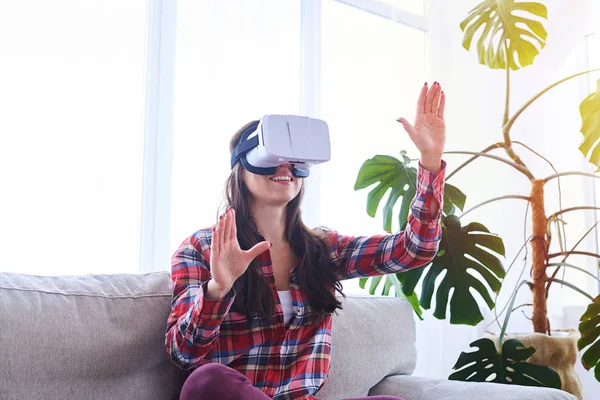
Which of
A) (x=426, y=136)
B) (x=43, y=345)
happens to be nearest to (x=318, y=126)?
(x=426, y=136)

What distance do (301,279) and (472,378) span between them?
2.66ft

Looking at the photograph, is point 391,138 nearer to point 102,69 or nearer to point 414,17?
point 414,17

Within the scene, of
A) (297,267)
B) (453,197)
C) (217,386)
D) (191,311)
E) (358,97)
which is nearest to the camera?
(217,386)

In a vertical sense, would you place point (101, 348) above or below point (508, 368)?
above

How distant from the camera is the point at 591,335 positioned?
81.2 inches

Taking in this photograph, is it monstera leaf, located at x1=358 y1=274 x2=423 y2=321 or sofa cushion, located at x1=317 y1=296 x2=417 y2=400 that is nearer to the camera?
sofa cushion, located at x1=317 y1=296 x2=417 y2=400

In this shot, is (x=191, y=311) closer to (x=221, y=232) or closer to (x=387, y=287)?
(x=221, y=232)

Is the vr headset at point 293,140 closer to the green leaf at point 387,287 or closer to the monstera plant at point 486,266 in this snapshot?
the monstera plant at point 486,266

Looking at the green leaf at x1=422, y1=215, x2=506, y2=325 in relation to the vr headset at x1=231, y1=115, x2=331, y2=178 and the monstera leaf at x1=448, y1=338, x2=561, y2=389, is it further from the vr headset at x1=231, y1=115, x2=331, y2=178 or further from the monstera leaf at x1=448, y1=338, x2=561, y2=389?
the vr headset at x1=231, y1=115, x2=331, y2=178

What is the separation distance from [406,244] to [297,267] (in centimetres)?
28

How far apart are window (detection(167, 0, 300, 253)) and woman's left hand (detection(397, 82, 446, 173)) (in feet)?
3.04

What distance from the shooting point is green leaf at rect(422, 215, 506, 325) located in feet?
6.90

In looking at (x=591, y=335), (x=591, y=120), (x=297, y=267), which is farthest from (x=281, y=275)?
(x=591, y=120)

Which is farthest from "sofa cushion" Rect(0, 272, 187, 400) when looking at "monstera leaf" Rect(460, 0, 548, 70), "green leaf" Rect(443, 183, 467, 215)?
"monstera leaf" Rect(460, 0, 548, 70)
